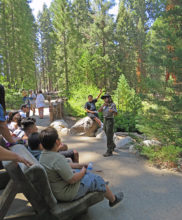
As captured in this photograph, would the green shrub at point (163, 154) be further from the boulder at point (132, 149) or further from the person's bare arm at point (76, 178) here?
the person's bare arm at point (76, 178)

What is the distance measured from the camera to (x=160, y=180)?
4.17 metres

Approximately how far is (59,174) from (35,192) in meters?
0.34

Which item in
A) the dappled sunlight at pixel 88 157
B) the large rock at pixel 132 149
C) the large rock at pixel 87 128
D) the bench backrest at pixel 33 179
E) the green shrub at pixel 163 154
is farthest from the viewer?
the large rock at pixel 87 128

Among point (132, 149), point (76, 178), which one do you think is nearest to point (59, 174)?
point (76, 178)

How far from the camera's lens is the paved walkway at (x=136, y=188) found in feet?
9.83

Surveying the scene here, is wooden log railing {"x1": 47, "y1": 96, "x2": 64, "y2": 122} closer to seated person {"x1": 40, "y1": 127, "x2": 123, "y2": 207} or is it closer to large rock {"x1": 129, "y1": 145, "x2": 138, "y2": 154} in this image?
large rock {"x1": 129, "y1": 145, "x2": 138, "y2": 154}

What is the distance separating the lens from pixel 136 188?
3.84 metres

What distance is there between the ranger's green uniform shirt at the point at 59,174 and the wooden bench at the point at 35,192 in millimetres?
117

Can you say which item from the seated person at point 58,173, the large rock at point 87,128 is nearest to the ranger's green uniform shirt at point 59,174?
the seated person at point 58,173

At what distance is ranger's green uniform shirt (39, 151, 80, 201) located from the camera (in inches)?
96.3

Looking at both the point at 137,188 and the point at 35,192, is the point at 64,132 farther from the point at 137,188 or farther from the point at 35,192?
the point at 35,192

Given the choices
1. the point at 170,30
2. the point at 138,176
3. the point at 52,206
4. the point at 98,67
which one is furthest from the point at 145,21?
the point at 52,206

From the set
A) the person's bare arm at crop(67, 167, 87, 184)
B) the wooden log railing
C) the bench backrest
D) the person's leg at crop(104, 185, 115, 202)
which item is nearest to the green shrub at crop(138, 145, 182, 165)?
the person's leg at crop(104, 185, 115, 202)

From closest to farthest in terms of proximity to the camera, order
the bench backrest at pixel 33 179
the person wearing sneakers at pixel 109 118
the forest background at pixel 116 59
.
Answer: the bench backrest at pixel 33 179 → the forest background at pixel 116 59 → the person wearing sneakers at pixel 109 118
